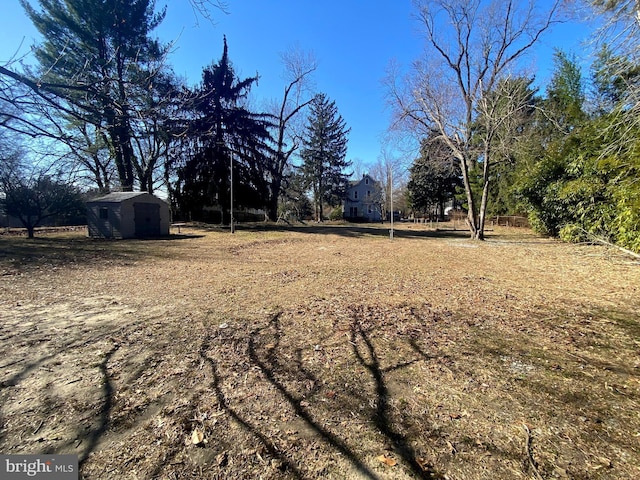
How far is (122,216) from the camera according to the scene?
1508 cm

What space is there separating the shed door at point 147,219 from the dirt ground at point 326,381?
11376mm

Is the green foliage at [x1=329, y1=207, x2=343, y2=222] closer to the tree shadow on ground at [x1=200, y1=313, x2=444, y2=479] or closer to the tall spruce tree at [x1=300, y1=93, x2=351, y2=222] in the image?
the tall spruce tree at [x1=300, y1=93, x2=351, y2=222]

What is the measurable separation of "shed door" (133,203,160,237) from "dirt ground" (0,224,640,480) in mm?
11376

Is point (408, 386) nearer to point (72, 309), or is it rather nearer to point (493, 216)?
point (72, 309)

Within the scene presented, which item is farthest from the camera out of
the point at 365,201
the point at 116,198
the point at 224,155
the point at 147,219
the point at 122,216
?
the point at 365,201

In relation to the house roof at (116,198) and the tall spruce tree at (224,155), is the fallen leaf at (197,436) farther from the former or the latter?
the tall spruce tree at (224,155)

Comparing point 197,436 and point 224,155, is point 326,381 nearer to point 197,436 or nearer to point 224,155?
point 197,436

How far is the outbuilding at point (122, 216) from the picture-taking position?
1508cm

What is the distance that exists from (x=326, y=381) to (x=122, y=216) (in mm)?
16373

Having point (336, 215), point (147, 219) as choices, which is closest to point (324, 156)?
point (336, 215)

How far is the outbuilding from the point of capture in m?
15.1

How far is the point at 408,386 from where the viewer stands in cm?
241

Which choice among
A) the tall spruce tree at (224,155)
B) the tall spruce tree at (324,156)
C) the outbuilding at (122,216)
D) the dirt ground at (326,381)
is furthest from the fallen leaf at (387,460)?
the tall spruce tree at (324,156)

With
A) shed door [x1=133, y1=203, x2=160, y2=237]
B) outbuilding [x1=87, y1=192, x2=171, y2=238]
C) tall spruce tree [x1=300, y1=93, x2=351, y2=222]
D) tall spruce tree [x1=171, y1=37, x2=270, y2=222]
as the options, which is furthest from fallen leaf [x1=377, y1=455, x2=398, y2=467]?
tall spruce tree [x1=300, y1=93, x2=351, y2=222]
